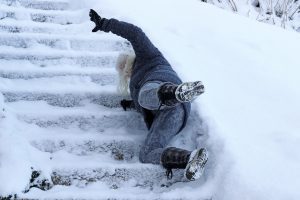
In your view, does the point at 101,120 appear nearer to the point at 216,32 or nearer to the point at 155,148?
the point at 155,148

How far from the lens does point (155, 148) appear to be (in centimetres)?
276

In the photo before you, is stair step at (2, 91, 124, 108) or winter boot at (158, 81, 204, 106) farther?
stair step at (2, 91, 124, 108)

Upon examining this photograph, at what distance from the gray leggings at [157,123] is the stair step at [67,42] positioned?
134 centimetres

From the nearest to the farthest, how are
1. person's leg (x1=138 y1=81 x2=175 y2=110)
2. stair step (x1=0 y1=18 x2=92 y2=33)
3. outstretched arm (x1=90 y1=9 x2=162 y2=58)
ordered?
person's leg (x1=138 y1=81 x2=175 y2=110) < outstretched arm (x1=90 y1=9 x2=162 y2=58) < stair step (x1=0 y1=18 x2=92 y2=33)

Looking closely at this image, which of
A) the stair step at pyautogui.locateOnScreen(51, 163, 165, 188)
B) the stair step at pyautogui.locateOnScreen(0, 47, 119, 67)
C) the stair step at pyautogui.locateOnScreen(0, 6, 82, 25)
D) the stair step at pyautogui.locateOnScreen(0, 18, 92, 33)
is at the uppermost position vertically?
the stair step at pyautogui.locateOnScreen(51, 163, 165, 188)

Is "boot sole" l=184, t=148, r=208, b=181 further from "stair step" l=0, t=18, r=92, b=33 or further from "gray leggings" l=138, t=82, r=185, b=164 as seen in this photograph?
"stair step" l=0, t=18, r=92, b=33

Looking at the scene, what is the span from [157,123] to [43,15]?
223 cm

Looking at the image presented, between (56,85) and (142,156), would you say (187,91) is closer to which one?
(142,156)

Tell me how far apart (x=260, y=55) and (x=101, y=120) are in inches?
65.6

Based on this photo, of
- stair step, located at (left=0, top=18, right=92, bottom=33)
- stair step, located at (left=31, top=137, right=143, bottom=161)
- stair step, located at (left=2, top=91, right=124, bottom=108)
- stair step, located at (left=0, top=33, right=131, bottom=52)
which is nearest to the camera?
stair step, located at (left=31, top=137, right=143, bottom=161)

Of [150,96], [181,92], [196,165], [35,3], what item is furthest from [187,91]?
[35,3]

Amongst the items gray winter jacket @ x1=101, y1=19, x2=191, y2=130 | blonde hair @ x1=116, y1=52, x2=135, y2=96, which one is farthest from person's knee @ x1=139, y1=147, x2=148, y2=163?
blonde hair @ x1=116, y1=52, x2=135, y2=96

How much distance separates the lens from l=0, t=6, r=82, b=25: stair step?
14.6 feet

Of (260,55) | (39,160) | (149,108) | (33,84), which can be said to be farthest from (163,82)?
(260,55)
